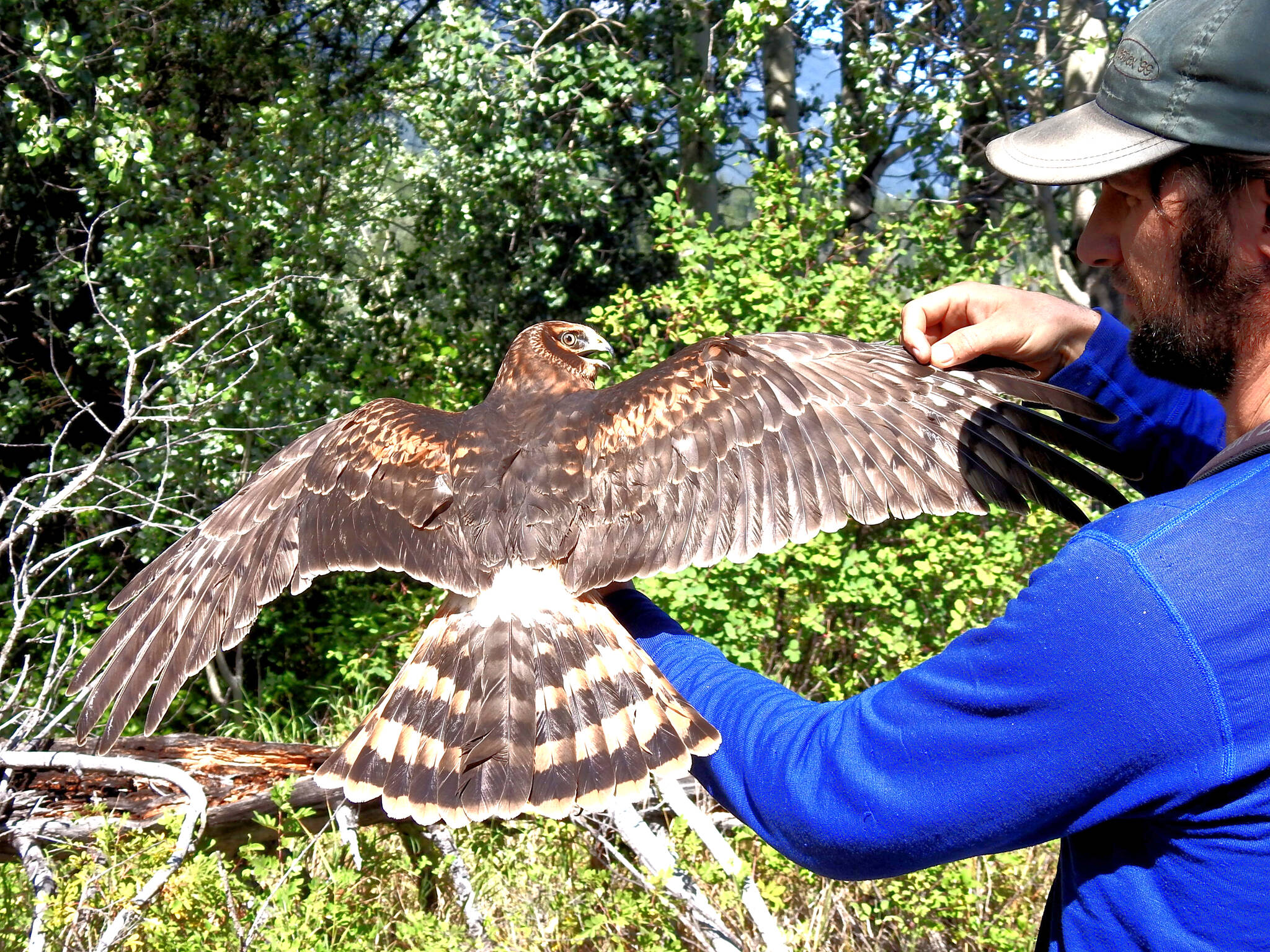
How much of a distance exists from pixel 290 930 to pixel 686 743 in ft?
4.70

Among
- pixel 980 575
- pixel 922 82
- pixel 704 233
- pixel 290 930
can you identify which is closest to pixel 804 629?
pixel 980 575

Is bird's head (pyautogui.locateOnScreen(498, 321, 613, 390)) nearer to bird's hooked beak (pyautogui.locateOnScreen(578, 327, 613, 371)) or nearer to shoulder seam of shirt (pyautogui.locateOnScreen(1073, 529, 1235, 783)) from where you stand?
bird's hooked beak (pyautogui.locateOnScreen(578, 327, 613, 371))

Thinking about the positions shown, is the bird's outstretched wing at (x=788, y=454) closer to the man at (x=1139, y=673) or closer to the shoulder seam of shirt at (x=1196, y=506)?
the man at (x=1139, y=673)

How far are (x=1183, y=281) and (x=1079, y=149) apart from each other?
23 centimetres

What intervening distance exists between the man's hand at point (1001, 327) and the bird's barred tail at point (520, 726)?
0.91 m

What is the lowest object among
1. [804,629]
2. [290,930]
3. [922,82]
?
[804,629]

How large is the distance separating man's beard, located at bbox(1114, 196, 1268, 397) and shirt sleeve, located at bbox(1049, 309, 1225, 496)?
58 cm

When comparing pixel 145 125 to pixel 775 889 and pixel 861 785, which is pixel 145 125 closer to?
pixel 775 889

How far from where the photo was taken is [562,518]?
2689 mm

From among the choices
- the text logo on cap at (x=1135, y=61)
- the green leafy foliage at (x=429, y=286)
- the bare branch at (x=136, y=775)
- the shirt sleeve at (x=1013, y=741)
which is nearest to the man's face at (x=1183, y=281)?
the text logo on cap at (x=1135, y=61)

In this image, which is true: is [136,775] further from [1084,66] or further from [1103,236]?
[1084,66]

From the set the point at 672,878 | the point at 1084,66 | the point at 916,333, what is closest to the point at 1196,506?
the point at 916,333

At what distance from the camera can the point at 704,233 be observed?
5.05m

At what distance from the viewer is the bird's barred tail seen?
2.13 metres
